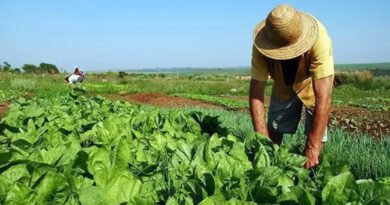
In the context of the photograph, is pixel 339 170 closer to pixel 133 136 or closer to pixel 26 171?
pixel 26 171

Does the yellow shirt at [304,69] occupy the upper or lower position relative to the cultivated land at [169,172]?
upper

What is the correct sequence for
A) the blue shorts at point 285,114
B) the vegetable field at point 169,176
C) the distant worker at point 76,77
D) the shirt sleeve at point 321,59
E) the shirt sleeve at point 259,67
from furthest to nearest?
the distant worker at point 76,77
the blue shorts at point 285,114
the shirt sleeve at point 259,67
the shirt sleeve at point 321,59
the vegetable field at point 169,176

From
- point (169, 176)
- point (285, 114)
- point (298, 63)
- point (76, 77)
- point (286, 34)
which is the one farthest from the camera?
point (76, 77)

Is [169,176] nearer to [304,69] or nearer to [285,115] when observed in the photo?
[304,69]

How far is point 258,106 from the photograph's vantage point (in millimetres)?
4117

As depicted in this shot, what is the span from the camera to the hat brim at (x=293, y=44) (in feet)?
11.9

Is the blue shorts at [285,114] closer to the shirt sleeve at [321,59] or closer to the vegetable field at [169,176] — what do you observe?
the shirt sleeve at [321,59]

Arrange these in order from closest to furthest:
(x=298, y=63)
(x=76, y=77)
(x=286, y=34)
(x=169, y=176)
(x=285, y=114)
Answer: (x=169, y=176), (x=286, y=34), (x=298, y=63), (x=285, y=114), (x=76, y=77)

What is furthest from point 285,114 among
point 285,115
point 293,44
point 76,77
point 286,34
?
point 76,77

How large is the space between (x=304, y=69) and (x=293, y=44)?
438 mm

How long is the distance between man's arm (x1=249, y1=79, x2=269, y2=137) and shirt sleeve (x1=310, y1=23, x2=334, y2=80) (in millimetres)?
518

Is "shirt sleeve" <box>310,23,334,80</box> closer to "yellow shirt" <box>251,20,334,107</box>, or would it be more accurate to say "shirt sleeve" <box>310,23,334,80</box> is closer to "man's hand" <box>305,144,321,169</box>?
"yellow shirt" <box>251,20,334,107</box>

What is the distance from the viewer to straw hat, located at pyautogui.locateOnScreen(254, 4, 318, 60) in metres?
3.56

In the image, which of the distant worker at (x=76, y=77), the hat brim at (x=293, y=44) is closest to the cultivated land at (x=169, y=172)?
the hat brim at (x=293, y=44)
